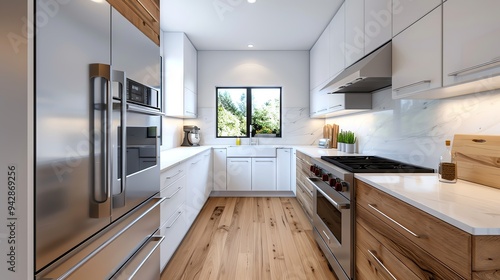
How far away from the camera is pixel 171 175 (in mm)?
2055

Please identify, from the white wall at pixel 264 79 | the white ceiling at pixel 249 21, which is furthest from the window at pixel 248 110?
the white ceiling at pixel 249 21

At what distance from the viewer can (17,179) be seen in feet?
2.36

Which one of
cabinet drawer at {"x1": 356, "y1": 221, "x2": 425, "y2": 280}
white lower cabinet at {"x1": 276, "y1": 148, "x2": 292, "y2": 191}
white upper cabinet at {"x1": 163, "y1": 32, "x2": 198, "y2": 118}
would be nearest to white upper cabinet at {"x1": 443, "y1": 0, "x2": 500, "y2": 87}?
cabinet drawer at {"x1": 356, "y1": 221, "x2": 425, "y2": 280}

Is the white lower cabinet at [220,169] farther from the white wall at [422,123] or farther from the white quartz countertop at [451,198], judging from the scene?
the white quartz countertop at [451,198]

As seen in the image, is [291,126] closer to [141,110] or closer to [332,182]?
[332,182]

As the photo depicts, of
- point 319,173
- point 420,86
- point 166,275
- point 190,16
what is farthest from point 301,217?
point 190,16

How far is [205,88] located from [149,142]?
10.4 ft

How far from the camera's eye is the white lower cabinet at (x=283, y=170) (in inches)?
163

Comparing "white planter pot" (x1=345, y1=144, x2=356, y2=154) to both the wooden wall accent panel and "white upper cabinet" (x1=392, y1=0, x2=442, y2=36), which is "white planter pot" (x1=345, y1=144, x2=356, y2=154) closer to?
"white upper cabinet" (x1=392, y1=0, x2=442, y2=36)

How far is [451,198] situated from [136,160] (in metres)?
1.53

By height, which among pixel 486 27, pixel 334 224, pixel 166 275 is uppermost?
pixel 486 27

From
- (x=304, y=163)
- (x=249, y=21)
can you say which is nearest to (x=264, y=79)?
(x=249, y=21)

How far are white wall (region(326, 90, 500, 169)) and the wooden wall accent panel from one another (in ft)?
6.52

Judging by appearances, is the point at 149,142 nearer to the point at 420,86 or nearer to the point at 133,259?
the point at 133,259
